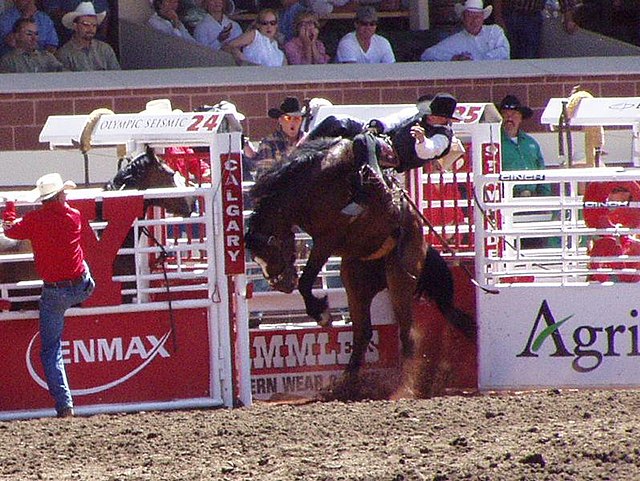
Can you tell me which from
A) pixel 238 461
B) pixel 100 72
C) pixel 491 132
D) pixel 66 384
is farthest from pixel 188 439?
pixel 100 72

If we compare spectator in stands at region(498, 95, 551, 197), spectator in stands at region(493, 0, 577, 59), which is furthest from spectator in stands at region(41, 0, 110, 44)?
spectator in stands at region(498, 95, 551, 197)

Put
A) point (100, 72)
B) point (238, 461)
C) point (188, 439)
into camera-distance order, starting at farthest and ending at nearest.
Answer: point (100, 72)
point (188, 439)
point (238, 461)

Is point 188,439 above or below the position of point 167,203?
below

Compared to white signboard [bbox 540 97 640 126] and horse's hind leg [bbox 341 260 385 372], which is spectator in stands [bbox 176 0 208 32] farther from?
horse's hind leg [bbox 341 260 385 372]

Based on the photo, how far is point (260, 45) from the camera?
15211 mm

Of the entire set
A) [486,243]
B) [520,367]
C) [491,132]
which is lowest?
[520,367]

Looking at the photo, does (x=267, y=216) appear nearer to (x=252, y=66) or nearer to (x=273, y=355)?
(x=273, y=355)

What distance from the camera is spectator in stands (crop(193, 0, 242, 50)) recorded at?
15.4m

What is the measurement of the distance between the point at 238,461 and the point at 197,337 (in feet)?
7.74

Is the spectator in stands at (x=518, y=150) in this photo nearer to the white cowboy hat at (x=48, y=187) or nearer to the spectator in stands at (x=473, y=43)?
the spectator in stands at (x=473, y=43)

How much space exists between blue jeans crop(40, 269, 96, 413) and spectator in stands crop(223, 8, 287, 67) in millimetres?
6602

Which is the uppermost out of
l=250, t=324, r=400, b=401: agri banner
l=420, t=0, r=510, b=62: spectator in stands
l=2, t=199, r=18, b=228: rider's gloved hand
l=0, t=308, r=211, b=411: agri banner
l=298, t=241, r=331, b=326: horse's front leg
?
l=2, t=199, r=18, b=228: rider's gloved hand

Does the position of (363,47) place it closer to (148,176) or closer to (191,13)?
(191,13)

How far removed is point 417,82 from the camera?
1490 centimetres
